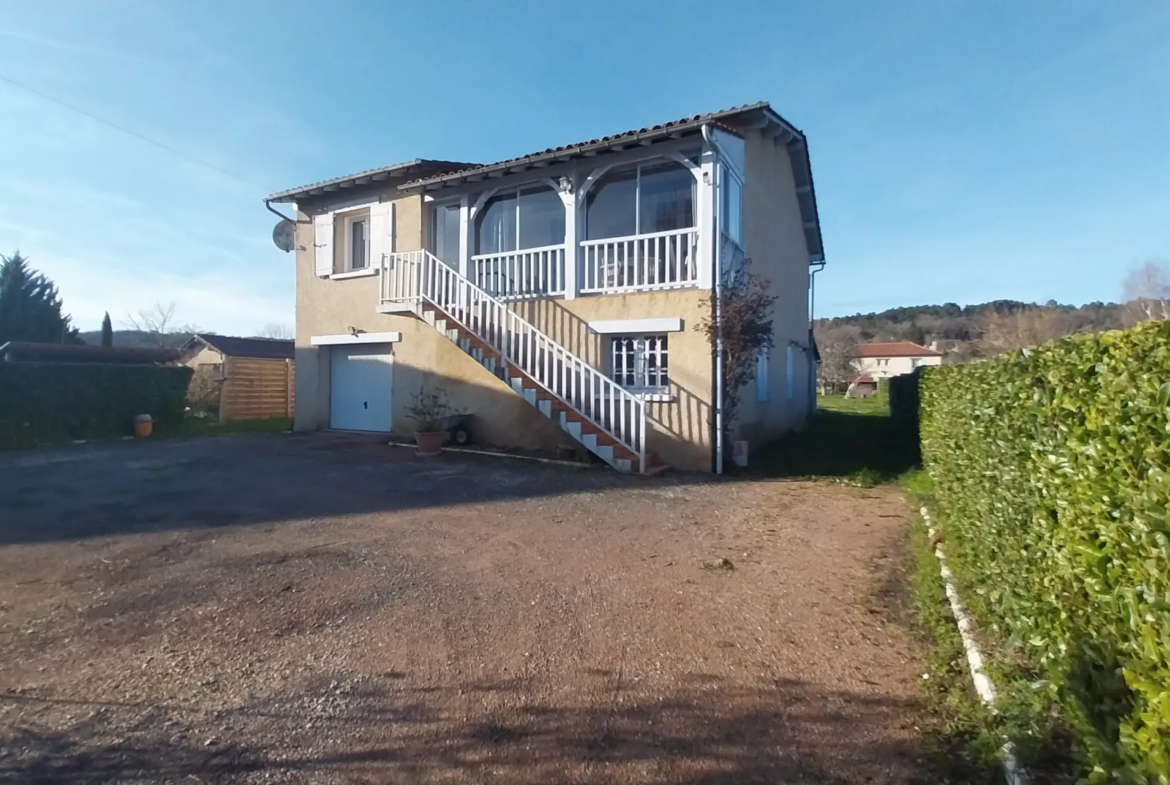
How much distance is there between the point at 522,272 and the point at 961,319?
204 feet

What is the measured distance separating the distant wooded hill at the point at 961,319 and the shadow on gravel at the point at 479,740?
35135 millimetres

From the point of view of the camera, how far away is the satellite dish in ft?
53.6

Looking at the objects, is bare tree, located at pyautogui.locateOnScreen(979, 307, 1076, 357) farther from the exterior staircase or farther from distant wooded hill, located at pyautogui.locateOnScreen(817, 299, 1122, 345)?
the exterior staircase

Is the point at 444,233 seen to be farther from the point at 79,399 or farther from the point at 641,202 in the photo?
the point at 79,399

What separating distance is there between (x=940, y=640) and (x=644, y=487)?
540 cm

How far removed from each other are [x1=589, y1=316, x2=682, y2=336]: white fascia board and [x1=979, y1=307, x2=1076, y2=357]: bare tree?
99.5ft

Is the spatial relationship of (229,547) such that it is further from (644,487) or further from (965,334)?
(965,334)

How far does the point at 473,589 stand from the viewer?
16.7ft

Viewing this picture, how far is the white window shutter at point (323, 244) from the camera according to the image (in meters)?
15.5

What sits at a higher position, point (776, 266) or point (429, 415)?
point (776, 266)

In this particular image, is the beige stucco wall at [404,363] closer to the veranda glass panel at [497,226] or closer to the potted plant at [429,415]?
the potted plant at [429,415]

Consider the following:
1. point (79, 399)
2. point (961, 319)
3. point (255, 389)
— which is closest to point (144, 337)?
point (255, 389)

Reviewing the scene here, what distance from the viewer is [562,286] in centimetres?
1230

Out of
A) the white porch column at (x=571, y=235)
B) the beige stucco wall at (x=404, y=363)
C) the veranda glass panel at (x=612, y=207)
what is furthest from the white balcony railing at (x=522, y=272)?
the beige stucco wall at (x=404, y=363)
